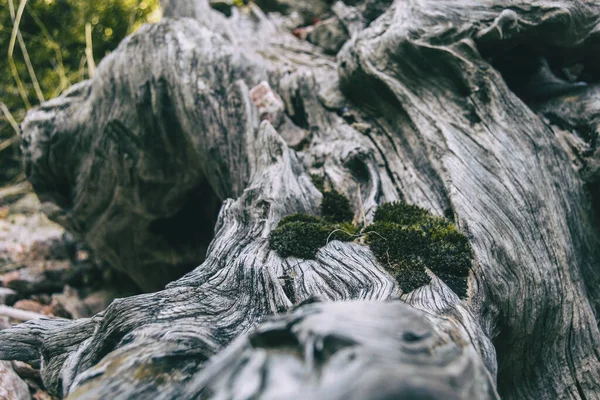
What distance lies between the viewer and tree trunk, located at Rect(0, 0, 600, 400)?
270 centimetres

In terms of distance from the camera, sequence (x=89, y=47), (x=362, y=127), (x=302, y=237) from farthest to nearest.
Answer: (x=89, y=47)
(x=362, y=127)
(x=302, y=237)

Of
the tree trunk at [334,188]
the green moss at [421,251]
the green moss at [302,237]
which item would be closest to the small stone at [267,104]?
the tree trunk at [334,188]

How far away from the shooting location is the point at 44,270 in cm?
1178

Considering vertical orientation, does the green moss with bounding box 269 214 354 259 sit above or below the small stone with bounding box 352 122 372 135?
below

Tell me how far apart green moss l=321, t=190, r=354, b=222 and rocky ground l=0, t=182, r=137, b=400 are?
6.30 m

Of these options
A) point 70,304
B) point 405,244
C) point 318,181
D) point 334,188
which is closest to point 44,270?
point 70,304

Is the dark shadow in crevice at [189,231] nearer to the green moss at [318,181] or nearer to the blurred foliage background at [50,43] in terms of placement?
the green moss at [318,181]

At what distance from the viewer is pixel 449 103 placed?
7.09 meters

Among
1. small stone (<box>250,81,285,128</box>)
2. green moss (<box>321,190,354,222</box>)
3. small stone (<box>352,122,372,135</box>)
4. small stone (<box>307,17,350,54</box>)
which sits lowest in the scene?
green moss (<box>321,190,354,222</box>)

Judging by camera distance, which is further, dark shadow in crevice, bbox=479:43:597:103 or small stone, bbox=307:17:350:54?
small stone, bbox=307:17:350:54

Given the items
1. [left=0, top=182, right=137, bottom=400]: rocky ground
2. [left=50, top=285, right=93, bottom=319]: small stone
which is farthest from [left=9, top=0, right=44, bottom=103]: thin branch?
[left=50, top=285, right=93, bottom=319]: small stone

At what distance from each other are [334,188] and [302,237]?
1.98 metres

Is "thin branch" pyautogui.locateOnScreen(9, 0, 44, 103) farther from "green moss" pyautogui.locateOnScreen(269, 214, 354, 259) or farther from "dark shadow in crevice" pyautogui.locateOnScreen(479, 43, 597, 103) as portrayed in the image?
"dark shadow in crevice" pyautogui.locateOnScreen(479, 43, 597, 103)

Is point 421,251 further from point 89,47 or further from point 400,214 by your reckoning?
point 89,47
